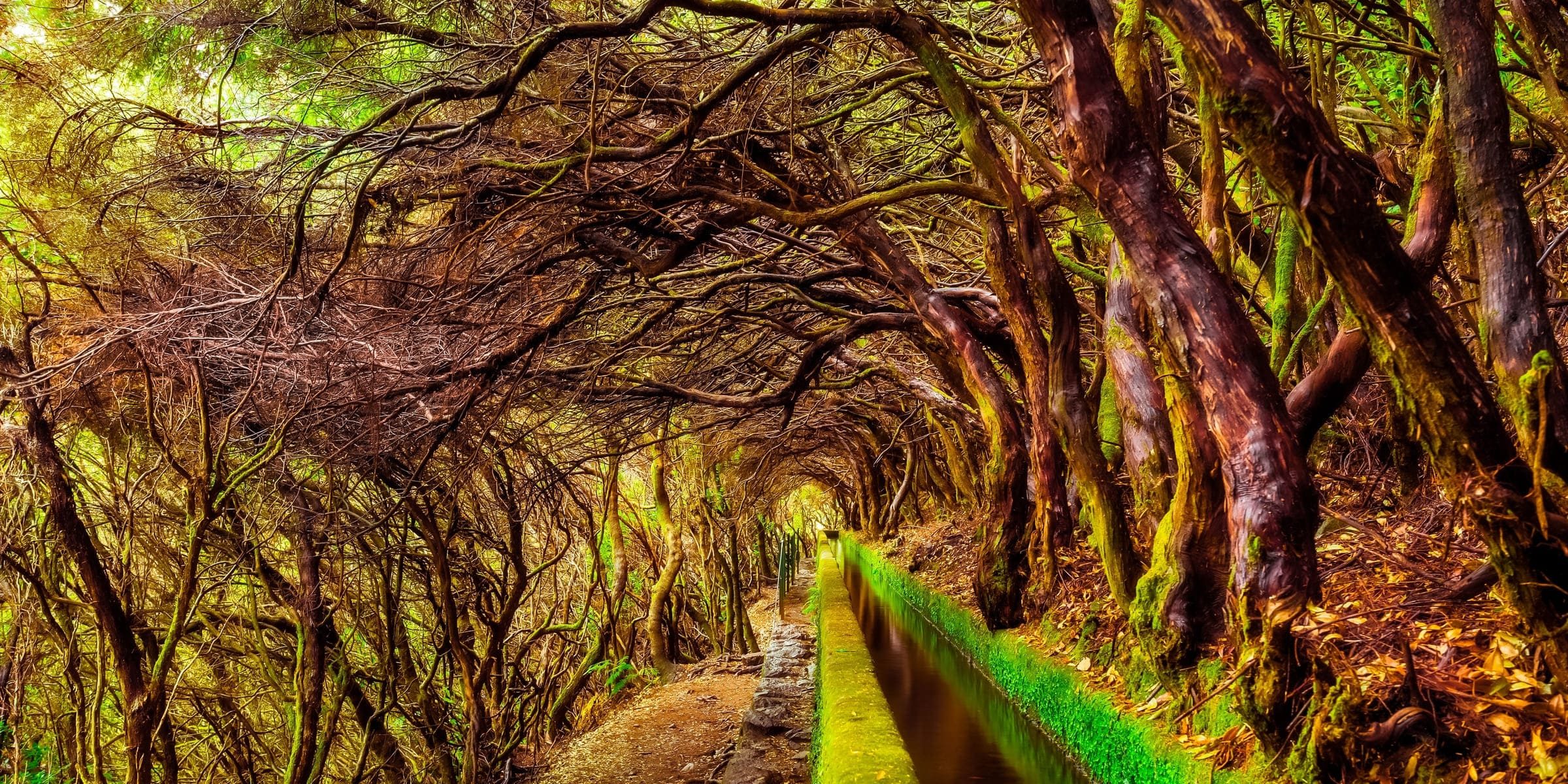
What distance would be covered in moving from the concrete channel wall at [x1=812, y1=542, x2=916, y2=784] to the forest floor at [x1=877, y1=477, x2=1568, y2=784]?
4.53ft

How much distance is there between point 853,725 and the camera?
17.6 feet

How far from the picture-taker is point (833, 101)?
7867 millimetres

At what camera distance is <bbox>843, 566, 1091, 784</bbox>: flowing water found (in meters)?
6.04

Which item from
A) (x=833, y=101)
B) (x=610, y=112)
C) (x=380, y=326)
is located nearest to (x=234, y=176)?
(x=380, y=326)

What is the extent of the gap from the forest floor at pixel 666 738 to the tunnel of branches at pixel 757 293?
59.2 inches

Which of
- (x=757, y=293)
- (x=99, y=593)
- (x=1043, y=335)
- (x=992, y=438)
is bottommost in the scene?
(x=99, y=593)

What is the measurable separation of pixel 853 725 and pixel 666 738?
21.2ft

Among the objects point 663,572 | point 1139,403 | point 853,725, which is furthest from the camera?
point 663,572

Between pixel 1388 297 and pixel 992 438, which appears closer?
pixel 1388 297

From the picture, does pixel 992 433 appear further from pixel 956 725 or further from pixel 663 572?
pixel 663 572

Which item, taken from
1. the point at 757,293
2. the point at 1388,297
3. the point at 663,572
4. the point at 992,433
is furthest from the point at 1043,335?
the point at 663,572

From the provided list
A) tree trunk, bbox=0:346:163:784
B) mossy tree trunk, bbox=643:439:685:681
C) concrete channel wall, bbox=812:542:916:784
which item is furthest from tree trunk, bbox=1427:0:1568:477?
mossy tree trunk, bbox=643:439:685:681

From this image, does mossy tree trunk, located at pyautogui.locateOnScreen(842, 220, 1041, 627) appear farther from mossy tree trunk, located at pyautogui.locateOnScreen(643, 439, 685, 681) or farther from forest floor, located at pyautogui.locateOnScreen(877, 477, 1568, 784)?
mossy tree trunk, located at pyautogui.locateOnScreen(643, 439, 685, 681)

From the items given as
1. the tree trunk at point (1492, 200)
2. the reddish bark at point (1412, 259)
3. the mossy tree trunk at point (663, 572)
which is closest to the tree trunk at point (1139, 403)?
the reddish bark at point (1412, 259)
